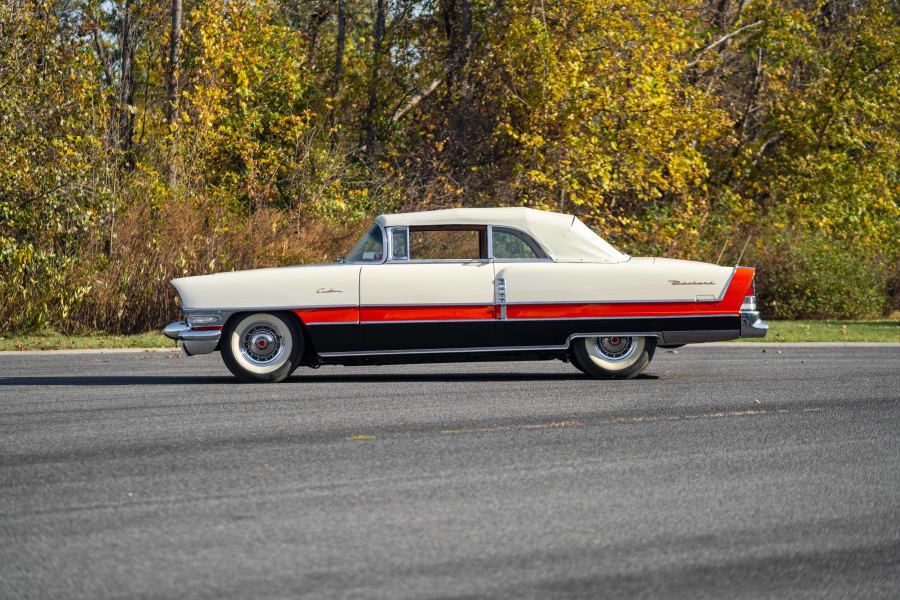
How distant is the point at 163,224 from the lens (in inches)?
821

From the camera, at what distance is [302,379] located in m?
11.5

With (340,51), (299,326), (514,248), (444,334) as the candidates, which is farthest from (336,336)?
(340,51)

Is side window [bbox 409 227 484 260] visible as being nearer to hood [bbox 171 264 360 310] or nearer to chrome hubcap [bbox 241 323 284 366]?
hood [bbox 171 264 360 310]

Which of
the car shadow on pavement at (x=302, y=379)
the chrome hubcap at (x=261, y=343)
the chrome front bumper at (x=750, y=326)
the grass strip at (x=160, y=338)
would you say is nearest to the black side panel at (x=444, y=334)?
the chrome hubcap at (x=261, y=343)

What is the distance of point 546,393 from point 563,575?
570 cm

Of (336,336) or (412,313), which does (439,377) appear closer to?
(412,313)

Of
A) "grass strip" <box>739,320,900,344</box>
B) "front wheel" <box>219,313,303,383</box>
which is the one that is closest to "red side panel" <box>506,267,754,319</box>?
"front wheel" <box>219,313,303,383</box>

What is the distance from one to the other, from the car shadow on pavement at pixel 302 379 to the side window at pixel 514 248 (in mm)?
1275

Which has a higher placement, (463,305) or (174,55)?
(174,55)

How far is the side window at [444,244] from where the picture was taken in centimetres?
1109

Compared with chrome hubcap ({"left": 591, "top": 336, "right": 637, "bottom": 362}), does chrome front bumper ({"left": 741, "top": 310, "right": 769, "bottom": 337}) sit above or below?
above

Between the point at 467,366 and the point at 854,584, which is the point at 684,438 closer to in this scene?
the point at 854,584

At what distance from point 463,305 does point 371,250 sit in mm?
1099

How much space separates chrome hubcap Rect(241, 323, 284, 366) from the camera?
36.0 ft
